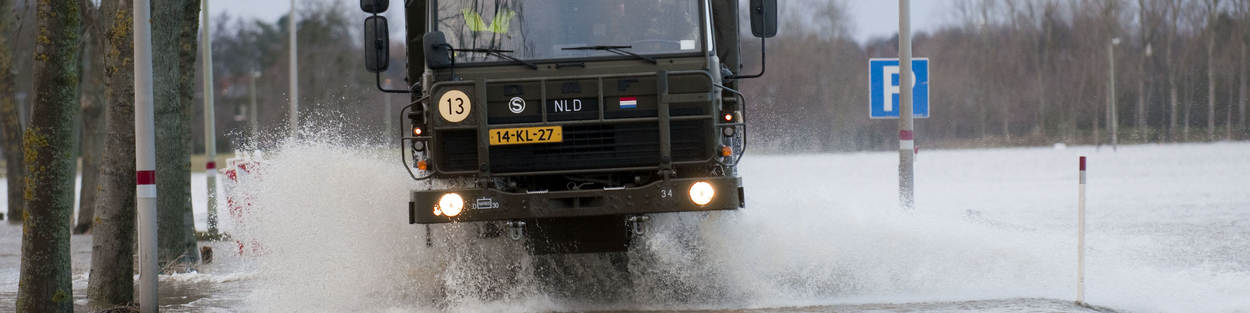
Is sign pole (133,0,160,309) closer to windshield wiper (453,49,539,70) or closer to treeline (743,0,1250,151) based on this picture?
windshield wiper (453,49,539,70)

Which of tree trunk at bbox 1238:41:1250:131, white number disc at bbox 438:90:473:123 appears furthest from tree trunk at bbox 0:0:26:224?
tree trunk at bbox 1238:41:1250:131

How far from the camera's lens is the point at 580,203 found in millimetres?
9227

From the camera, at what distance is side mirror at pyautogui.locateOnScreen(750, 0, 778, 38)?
996cm

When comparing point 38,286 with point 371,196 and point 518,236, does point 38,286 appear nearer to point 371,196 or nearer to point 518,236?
point 371,196

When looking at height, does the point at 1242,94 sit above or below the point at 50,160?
above

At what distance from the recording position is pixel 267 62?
75125 mm

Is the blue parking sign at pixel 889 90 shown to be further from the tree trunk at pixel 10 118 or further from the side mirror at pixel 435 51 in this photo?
the tree trunk at pixel 10 118

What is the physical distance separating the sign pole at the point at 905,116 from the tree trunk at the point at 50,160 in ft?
30.6

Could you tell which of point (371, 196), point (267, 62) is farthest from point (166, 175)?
point (267, 62)

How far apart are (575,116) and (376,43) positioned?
180 cm

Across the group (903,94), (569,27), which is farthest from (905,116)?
(569,27)

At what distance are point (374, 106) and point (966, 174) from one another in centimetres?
2888

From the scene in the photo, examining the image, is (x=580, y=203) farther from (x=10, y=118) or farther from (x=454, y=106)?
(x=10, y=118)

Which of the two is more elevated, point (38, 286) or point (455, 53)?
point (455, 53)
